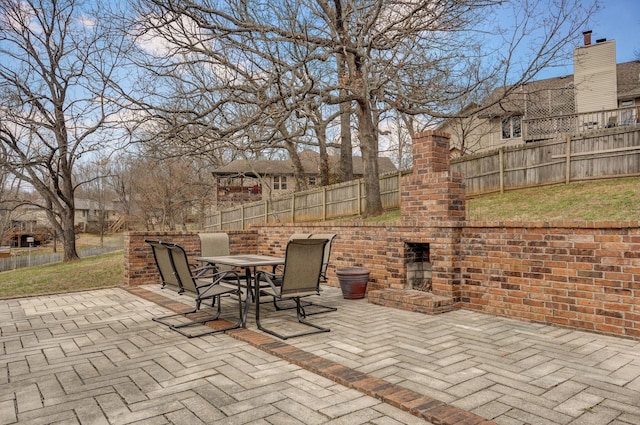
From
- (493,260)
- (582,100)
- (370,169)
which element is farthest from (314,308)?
(582,100)

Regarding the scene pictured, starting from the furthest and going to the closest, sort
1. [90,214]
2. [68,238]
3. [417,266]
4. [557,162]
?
[90,214]
[68,238]
[557,162]
[417,266]

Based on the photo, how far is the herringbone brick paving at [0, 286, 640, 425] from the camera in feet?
8.04

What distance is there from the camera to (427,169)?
557 cm

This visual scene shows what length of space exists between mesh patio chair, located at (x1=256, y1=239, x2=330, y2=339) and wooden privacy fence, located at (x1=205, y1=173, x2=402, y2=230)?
253 inches

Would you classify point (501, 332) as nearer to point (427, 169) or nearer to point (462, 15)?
point (427, 169)

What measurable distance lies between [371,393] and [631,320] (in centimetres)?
287

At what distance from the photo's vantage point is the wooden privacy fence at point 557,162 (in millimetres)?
10336

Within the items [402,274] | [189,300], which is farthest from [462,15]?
[189,300]

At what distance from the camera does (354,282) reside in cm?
611

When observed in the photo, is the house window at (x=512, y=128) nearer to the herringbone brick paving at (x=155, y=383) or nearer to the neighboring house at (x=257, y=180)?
the neighboring house at (x=257, y=180)

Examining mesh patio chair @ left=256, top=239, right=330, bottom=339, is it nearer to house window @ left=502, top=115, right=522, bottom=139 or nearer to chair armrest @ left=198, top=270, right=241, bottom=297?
chair armrest @ left=198, top=270, right=241, bottom=297

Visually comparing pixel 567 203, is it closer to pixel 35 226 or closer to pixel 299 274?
pixel 299 274

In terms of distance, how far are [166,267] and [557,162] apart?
1047 cm

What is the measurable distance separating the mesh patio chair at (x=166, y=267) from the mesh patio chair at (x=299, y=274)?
3.33ft
